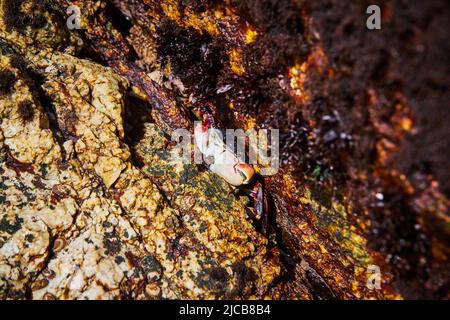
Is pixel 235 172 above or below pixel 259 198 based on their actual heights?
above

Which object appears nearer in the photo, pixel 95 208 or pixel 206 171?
pixel 95 208

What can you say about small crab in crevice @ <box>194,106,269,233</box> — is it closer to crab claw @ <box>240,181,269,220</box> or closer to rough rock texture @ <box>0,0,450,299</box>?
crab claw @ <box>240,181,269,220</box>

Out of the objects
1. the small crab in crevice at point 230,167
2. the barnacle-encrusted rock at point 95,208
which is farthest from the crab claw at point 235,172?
the barnacle-encrusted rock at point 95,208

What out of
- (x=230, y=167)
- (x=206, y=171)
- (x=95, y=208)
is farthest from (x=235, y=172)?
(x=95, y=208)

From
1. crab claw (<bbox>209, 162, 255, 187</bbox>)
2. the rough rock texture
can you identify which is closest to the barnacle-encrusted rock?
the rough rock texture

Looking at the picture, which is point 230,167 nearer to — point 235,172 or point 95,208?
point 235,172

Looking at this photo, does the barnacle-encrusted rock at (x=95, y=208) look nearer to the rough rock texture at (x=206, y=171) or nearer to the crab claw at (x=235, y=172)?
the rough rock texture at (x=206, y=171)
